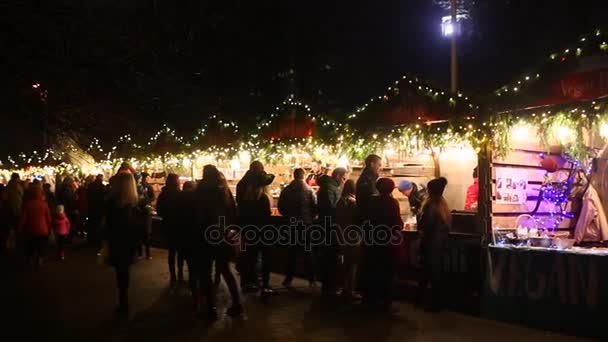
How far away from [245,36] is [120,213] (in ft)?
65.8

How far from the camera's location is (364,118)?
353 inches

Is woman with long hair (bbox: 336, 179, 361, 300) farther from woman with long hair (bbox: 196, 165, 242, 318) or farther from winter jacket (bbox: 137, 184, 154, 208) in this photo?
winter jacket (bbox: 137, 184, 154, 208)

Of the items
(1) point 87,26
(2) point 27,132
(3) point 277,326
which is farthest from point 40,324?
(2) point 27,132

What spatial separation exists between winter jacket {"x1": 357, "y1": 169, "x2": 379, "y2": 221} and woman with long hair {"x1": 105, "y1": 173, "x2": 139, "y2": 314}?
3.13 meters

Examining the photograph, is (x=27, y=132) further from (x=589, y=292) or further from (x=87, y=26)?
(x=589, y=292)

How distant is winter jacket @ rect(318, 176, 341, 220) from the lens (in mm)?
9031

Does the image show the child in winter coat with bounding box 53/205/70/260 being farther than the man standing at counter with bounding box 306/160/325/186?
Yes

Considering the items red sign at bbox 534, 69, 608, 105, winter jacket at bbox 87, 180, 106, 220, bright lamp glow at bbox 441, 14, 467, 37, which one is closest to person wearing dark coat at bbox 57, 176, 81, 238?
winter jacket at bbox 87, 180, 106, 220

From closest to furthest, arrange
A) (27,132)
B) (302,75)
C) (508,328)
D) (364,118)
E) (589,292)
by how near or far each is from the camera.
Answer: (589,292), (508,328), (364,118), (27,132), (302,75)

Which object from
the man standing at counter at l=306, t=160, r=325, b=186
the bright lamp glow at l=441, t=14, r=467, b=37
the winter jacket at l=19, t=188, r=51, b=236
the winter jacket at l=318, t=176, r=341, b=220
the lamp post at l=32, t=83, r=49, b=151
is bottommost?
the winter jacket at l=19, t=188, r=51, b=236

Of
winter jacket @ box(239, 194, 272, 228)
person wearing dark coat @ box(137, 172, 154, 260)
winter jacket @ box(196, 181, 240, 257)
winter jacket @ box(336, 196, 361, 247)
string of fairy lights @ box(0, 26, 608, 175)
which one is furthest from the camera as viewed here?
person wearing dark coat @ box(137, 172, 154, 260)

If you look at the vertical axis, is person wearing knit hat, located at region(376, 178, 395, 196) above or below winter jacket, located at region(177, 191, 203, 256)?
above

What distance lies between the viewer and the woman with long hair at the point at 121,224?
7.39 meters

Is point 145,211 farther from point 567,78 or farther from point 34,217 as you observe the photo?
point 567,78
